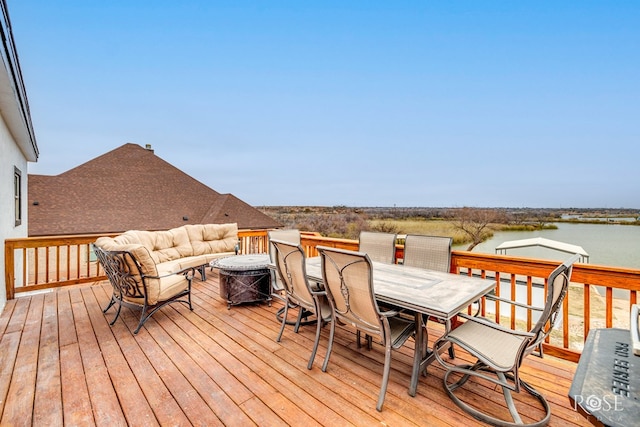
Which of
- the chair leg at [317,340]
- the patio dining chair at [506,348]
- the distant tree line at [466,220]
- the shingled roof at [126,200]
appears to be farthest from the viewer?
the distant tree line at [466,220]

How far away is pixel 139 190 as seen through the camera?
13305 millimetres

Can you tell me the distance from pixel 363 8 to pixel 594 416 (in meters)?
10.5

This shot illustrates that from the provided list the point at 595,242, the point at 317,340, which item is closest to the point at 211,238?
the point at 317,340

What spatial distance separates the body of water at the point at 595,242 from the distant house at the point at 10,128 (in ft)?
59.9

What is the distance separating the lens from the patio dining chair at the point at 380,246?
3707mm

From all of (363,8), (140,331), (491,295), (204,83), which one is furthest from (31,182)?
(491,295)

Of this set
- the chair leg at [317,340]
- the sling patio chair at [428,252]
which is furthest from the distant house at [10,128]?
the sling patio chair at [428,252]

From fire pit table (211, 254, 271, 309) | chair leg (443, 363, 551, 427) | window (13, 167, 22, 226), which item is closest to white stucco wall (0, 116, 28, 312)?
window (13, 167, 22, 226)

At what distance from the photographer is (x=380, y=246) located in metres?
3.83

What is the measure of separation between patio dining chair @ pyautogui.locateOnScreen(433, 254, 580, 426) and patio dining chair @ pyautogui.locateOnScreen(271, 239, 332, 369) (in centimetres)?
105

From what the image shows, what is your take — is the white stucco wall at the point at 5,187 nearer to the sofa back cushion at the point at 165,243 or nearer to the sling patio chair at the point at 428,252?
the sofa back cushion at the point at 165,243

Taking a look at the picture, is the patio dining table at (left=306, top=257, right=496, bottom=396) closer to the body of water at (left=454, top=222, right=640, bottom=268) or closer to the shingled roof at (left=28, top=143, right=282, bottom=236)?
the shingled roof at (left=28, top=143, right=282, bottom=236)

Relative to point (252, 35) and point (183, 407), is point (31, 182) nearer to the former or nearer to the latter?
point (252, 35)

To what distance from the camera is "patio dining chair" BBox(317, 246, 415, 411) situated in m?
2.04
